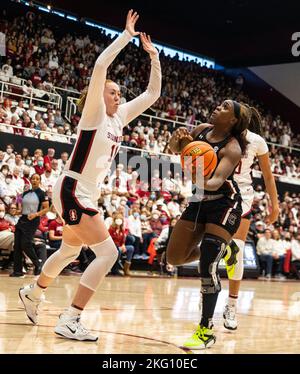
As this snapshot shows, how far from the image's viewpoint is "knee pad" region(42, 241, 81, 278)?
16.7ft

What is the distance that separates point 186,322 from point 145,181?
419 inches

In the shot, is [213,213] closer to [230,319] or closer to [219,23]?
[230,319]

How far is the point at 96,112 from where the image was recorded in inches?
183

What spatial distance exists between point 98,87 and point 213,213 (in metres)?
1.36

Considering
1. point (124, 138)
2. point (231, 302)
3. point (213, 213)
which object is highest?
point (124, 138)

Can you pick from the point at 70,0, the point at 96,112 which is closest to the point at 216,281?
the point at 96,112

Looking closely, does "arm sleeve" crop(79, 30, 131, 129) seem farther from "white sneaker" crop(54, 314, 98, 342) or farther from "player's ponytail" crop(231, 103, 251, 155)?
"white sneaker" crop(54, 314, 98, 342)

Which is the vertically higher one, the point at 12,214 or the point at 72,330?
the point at 72,330

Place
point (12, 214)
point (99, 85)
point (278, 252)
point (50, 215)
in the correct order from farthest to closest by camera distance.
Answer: point (278, 252), point (50, 215), point (12, 214), point (99, 85)

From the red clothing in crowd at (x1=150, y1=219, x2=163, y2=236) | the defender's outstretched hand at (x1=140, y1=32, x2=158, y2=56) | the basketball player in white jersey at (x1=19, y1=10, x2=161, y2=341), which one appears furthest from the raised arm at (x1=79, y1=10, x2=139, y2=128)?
the red clothing in crowd at (x1=150, y1=219, x2=163, y2=236)

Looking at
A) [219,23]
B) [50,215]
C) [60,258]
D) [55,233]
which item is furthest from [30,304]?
[219,23]

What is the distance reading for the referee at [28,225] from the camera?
10672mm

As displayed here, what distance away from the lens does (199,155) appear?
463cm

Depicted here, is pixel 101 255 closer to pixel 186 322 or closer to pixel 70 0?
pixel 186 322
